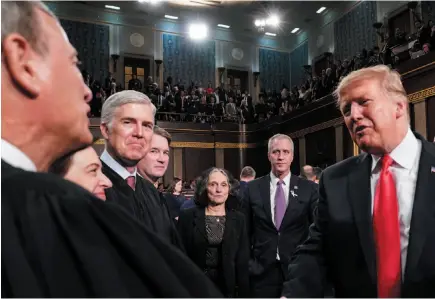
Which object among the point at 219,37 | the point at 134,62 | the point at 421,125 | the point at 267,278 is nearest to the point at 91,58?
the point at 134,62

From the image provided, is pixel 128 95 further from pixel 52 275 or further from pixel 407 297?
pixel 52 275

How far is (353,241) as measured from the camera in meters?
1.88

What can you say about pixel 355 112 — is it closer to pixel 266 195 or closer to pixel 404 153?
pixel 404 153

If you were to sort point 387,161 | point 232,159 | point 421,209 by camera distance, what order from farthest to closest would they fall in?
point 232,159 < point 387,161 < point 421,209

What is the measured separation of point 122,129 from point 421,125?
8.19 m

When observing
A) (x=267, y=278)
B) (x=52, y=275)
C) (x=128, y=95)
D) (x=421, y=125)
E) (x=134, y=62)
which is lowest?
(x=267, y=278)

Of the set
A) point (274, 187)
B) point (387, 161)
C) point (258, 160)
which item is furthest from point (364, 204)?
point (258, 160)

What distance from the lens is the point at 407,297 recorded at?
1.70 metres

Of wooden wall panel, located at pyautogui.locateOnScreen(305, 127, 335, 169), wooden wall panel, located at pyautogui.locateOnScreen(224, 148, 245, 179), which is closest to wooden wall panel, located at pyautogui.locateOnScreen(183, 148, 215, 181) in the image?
wooden wall panel, located at pyautogui.locateOnScreen(224, 148, 245, 179)

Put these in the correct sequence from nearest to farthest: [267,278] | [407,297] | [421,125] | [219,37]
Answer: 1. [407,297]
2. [267,278]
3. [421,125]
4. [219,37]

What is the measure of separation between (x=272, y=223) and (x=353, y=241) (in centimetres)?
200

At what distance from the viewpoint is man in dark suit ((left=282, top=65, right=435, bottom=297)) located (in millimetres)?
1750

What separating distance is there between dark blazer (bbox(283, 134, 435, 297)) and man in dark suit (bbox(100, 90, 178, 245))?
0.71 meters

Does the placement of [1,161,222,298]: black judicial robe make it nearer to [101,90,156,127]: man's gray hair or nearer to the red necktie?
the red necktie
